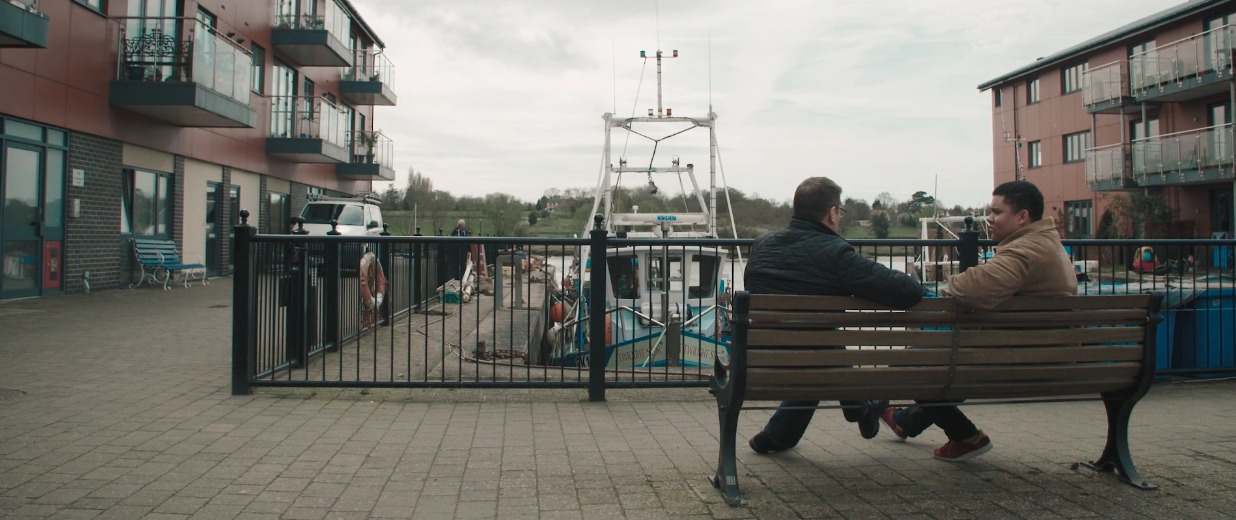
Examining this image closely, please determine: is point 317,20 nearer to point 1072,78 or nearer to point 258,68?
point 258,68

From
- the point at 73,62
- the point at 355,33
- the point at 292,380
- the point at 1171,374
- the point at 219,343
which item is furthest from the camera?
the point at 355,33

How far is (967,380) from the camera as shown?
382 centimetres

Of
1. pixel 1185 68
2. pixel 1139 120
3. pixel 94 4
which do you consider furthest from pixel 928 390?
pixel 1139 120

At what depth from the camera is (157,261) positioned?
17.9m

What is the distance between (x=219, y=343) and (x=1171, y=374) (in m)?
9.08

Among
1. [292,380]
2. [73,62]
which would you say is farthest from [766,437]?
[73,62]

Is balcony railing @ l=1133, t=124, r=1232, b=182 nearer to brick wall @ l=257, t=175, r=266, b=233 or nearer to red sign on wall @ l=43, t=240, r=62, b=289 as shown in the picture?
brick wall @ l=257, t=175, r=266, b=233

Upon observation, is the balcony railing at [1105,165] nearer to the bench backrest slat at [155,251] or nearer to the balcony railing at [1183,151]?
the balcony railing at [1183,151]

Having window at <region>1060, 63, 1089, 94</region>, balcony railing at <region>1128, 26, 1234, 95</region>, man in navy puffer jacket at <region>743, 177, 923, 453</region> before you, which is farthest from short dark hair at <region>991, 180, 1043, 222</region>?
window at <region>1060, 63, 1089, 94</region>

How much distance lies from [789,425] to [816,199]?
120 cm

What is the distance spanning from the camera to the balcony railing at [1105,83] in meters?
31.0

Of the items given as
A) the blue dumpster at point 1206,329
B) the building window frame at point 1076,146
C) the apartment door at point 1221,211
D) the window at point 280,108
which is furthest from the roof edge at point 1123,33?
the window at point 280,108

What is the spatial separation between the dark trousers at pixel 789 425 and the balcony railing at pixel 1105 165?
107ft

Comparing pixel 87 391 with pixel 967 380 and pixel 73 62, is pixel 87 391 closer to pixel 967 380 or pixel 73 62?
pixel 967 380
